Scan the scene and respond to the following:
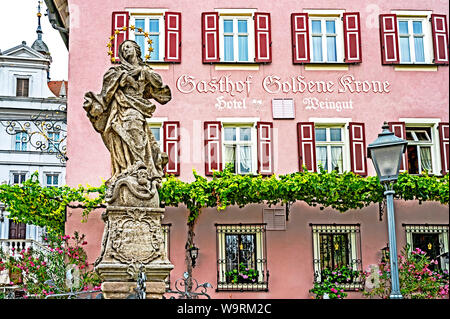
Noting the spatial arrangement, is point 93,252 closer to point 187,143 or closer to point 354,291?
point 187,143

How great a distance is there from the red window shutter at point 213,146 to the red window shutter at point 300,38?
290 cm

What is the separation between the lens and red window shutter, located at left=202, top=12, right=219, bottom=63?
18625mm

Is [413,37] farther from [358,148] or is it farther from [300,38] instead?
[358,148]

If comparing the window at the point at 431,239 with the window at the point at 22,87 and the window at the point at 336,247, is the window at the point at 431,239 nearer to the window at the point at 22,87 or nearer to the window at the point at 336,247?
the window at the point at 336,247

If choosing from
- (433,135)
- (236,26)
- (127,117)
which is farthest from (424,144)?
(127,117)

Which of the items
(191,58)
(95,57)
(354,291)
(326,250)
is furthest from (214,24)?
(354,291)

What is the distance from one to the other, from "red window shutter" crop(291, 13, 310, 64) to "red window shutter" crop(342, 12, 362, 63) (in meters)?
1.08

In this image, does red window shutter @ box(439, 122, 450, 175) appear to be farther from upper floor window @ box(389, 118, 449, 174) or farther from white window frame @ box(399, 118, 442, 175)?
white window frame @ box(399, 118, 442, 175)

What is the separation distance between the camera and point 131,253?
6934mm

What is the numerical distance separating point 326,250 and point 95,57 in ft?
26.2

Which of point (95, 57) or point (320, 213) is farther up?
point (95, 57)

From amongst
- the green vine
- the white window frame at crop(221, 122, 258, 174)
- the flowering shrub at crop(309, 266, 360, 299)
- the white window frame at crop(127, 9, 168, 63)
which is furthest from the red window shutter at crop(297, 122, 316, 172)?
the white window frame at crop(127, 9, 168, 63)

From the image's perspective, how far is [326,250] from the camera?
17.9 m

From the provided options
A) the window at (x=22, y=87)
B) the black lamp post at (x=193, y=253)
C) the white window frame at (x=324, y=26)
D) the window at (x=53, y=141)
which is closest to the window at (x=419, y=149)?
the white window frame at (x=324, y=26)
